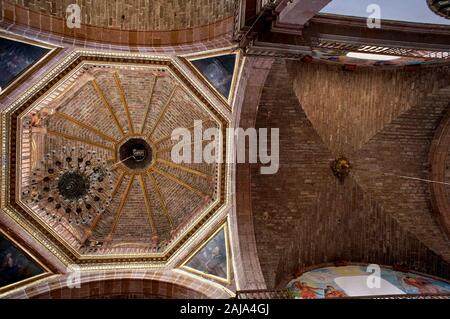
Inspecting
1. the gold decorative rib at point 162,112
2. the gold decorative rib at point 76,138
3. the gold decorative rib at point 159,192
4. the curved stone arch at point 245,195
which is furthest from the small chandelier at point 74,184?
the curved stone arch at point 245,195

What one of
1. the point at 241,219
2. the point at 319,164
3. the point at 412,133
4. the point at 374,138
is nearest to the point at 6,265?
the point at 241,219

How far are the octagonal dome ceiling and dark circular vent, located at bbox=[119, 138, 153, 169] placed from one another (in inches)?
1.0

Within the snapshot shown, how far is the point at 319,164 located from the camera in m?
9.24

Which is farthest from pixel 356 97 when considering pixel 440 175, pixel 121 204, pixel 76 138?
pixel 76 138

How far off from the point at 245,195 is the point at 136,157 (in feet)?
9.97

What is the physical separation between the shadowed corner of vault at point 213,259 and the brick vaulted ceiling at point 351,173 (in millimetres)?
905

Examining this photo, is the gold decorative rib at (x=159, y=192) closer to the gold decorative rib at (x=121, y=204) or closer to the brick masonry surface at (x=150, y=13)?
the gold decorative rib at (x=121, y=204)

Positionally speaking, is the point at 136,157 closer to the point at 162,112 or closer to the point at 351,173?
the point at 162,112

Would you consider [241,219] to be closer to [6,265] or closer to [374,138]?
[374,138]

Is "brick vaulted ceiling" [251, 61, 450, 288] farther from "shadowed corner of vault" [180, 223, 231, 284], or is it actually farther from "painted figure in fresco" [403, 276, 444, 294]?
"shadowed corner of vault" [180, 223, 231, 284]

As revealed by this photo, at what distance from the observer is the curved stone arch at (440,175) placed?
941cm

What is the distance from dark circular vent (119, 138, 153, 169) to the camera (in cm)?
1003
